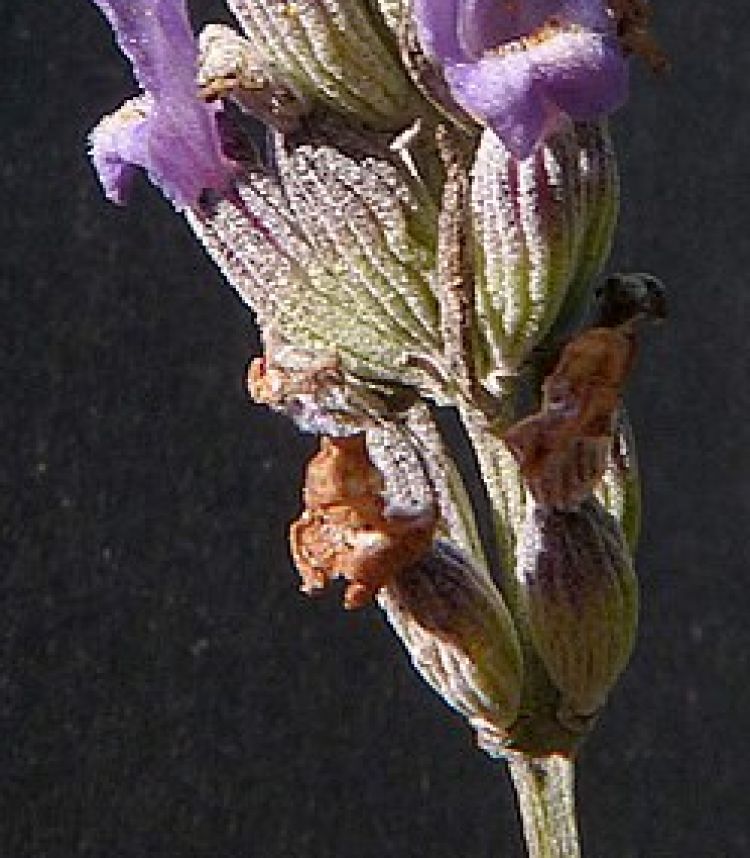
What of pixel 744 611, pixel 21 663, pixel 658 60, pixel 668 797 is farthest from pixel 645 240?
pixel 658 60

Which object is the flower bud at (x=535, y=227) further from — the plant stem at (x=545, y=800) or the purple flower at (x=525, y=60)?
the plant stem at (x=545, y=800)

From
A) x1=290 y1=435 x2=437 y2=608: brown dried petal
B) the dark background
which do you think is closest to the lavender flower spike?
x1=290 y1=435 x2=437 y2=608: brown dried petal

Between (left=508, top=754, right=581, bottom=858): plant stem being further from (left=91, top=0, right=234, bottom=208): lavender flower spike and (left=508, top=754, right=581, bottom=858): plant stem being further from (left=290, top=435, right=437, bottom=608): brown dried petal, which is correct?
(left=91, top=0, right=234, bottom=208): lavender flower spike

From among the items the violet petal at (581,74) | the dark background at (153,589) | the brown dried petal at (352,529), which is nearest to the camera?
the violet petal at (581,74)

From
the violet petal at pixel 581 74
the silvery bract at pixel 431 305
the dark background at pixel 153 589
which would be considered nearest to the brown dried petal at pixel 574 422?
the silvery bract at pixel 431 305

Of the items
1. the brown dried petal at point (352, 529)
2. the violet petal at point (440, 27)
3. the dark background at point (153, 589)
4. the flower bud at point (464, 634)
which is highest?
the violet petal at point (440, 27)

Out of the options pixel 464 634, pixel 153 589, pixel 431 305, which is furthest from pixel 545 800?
pixel 153 589
